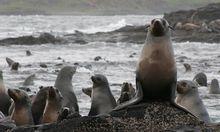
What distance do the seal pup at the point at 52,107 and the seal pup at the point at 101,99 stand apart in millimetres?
953

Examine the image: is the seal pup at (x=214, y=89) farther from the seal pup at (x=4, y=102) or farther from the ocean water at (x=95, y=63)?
the seal pup at (x=4, y=102)

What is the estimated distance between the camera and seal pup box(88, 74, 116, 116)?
37.2ft

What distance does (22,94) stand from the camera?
1091 centimetres

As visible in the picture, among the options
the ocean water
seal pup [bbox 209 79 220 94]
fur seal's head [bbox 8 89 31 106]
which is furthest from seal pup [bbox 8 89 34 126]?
seal pup [bbox 209 79 220 94]

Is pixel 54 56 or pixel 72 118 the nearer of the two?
pixel 72 118

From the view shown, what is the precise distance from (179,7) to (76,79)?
14326 cm

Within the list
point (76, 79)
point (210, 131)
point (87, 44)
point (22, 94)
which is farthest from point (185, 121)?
point (87, 44)

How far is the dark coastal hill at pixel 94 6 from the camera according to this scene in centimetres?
15262

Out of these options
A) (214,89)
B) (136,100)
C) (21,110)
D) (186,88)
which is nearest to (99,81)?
(186,88)

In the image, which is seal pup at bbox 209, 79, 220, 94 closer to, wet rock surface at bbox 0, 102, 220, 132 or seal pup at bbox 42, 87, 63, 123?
seal pup at bbox 42, 87, 63, 123

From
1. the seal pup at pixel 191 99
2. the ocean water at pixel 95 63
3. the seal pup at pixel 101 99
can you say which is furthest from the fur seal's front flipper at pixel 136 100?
the ocean water at pixel 95 63

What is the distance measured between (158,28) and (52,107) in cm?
224

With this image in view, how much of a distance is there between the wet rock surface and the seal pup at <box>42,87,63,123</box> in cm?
157

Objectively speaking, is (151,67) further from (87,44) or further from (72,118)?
(87,44)
